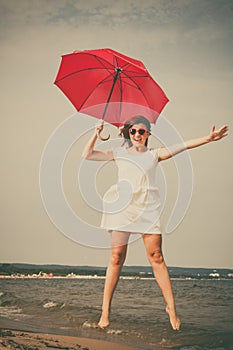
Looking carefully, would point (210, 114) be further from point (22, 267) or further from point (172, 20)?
point (22, 267)

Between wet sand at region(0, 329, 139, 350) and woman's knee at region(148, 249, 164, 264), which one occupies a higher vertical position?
woman's knee at region(148, 249, 164, 264)

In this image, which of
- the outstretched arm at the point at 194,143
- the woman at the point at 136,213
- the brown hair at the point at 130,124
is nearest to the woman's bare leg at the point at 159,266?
the woman at the point at 136,213

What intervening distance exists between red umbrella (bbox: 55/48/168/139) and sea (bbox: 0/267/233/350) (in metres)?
1.23

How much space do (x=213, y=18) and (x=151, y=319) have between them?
2.28 m

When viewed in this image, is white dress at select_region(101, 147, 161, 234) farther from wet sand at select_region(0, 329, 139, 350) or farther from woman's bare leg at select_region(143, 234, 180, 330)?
wet sand at select_region(0, 329, 139, 350)

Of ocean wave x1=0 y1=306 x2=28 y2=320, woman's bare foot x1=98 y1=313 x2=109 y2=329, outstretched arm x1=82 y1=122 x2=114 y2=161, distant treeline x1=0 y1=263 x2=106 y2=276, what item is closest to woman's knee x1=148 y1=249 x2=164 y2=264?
woman's bare foot x1=98 y1=313 x2=109 y2=329

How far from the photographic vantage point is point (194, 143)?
104 inches

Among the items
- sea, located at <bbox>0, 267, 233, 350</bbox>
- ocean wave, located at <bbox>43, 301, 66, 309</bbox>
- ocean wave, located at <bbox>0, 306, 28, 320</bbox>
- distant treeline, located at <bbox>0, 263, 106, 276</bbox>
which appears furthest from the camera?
distant treeline, located at <bbox>0, 263, 106, 276</bbox>

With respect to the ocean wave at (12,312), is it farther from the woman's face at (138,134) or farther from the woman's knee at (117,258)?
the woman's face at (138,134)

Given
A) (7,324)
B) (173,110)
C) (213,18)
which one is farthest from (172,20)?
(7,324)

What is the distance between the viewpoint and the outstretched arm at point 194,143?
257cm

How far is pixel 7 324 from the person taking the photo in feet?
10.7

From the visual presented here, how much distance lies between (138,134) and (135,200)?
0.36 meters

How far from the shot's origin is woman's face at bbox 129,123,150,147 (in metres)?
2.82
